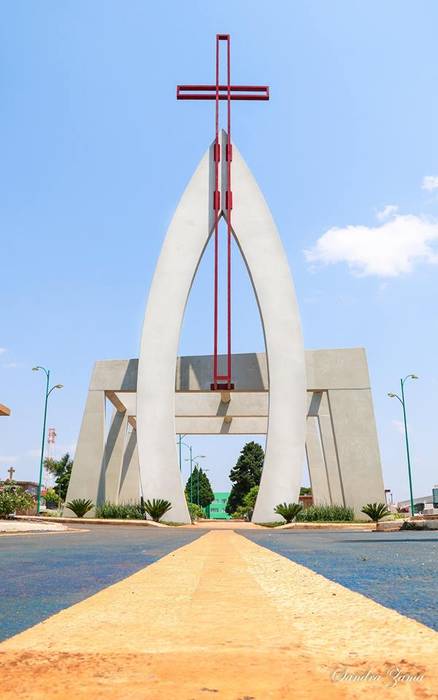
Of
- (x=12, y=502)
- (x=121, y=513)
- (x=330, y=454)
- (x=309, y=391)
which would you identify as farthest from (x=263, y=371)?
(x=12, y=502)

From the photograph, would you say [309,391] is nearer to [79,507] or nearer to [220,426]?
[79,507]

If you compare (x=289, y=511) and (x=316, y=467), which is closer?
(x=289, y=511)

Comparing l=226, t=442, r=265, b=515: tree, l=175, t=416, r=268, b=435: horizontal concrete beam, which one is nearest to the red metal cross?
l=175, t=416, r=268, b=435: horizontal concrete beam

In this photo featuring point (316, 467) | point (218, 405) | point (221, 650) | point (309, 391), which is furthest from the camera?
point (316, 467)

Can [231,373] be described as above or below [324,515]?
above

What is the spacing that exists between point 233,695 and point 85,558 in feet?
17.4

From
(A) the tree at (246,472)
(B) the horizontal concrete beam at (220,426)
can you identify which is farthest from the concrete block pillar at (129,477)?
(A) the tree at (246,472)

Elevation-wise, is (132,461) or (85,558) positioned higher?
(132,461)

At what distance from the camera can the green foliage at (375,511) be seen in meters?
29.0

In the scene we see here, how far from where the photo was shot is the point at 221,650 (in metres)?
1.74

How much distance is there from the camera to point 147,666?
1.56 m

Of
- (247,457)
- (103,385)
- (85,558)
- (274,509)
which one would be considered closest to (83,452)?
(103,385)

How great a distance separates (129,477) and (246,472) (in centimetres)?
6938

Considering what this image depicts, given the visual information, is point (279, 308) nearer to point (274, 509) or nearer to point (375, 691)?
point (274, 509)
